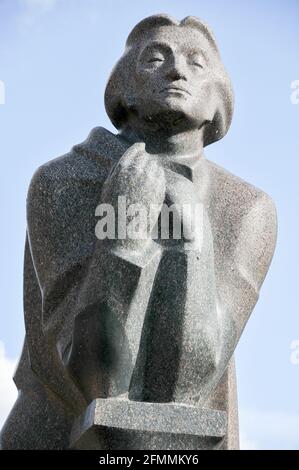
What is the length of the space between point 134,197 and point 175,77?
1089 millimetres

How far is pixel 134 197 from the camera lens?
5.04 m

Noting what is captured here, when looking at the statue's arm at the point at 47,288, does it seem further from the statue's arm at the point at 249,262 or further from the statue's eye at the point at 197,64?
the statue's eye at the point at 197,64

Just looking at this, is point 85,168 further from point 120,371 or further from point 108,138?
point 120,371

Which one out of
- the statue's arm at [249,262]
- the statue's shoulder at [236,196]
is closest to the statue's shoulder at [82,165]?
the statue's shoulder at [236,196]

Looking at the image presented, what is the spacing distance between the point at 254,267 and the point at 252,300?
0.22 m

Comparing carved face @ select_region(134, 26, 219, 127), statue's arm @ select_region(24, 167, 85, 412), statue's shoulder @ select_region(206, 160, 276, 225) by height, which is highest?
carved face @ select_region(134, 26, 219, 127)

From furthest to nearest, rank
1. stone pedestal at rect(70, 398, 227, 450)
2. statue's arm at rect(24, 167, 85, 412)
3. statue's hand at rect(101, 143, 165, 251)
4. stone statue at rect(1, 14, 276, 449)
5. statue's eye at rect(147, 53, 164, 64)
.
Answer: statue's eye at rect(147, 53, 164, 64), statue's arm at rect(24, 167, 85, 412), statue's hand at rect(101, 143, 165, 251), stone statue at rect(1, 14, 276, 449), stone pedestal at rect(70, 398, 227, 450)

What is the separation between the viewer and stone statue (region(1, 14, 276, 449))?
15.8 feet

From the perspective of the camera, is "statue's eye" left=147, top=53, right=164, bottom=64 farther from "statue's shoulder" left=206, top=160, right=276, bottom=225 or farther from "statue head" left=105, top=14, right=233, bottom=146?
"statue's shoulder" left=206, top=160, right=276, bottom=225

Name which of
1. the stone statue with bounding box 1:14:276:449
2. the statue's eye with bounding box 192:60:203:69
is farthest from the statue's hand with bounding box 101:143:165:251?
the statue's eye with bounding box 192:60:203:69

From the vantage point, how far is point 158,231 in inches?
205

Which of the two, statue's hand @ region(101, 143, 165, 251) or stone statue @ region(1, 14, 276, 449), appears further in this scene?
statue's hand @ region(101, 143, 165, 251)

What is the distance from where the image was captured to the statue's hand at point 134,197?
4965 mm

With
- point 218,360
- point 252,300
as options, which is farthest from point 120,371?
point 252,300
